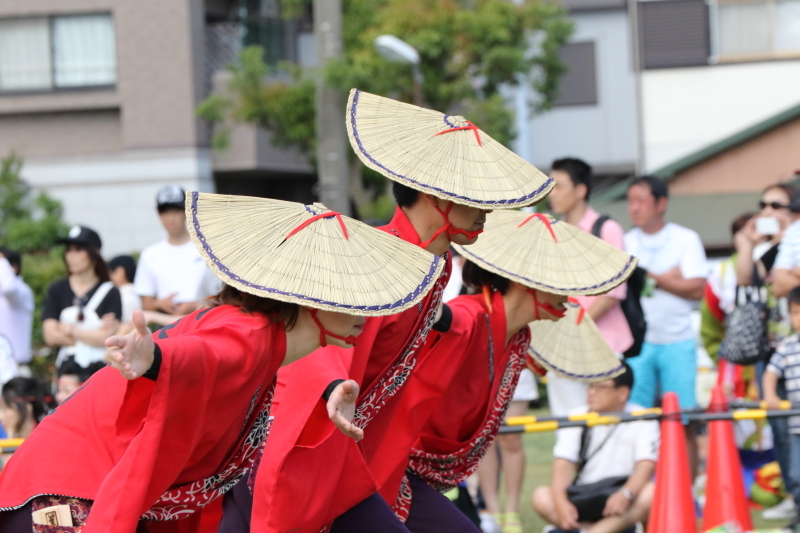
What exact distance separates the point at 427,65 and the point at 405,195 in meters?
11.8

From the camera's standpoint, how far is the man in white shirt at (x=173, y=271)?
6.57m

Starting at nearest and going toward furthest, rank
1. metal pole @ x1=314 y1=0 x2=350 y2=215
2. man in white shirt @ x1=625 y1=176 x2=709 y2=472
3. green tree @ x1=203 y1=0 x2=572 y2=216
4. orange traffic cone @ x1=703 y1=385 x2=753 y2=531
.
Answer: orange traffic cone @ x1=703 y1=385 x2=753 y2=531 → man in white shirt @ x1=625 y1=176 x2=709 y2=472 → metal pole @ x1=314 y1=0 x2=350 y2=215 → green tree @ x1=203 y1=0 x2=572 y2=216

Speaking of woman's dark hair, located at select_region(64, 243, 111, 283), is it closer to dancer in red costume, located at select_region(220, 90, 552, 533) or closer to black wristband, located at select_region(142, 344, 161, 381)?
dancer in red costume, located at select_region(220, 90, 552, 533)

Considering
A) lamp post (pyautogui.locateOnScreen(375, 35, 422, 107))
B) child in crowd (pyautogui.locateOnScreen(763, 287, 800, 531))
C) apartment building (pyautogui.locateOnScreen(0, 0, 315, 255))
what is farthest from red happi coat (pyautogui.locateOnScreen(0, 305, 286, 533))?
apartment building (pyautogui.locateOnScreen(0, 0, 315, 255))

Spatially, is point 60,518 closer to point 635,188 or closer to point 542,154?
point 635,188

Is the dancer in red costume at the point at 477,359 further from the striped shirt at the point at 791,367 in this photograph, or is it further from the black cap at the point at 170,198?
the black cap at the point at 170,198

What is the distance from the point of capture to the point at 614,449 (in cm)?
539

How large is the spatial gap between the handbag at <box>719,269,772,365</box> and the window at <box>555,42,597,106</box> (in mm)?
15718

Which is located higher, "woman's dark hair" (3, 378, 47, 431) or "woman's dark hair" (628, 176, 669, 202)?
"woman's dark hair" (628, 176, 669, 202)

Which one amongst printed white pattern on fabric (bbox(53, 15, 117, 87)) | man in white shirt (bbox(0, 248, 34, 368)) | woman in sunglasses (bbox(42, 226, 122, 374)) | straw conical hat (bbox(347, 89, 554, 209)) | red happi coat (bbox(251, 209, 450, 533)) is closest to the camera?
red happi coat (bbox(251, 209, 450, 533))

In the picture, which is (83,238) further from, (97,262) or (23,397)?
→ (23,397)

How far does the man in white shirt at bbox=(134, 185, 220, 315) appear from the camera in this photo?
6.57m

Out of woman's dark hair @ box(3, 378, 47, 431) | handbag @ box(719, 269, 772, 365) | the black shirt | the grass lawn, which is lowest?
the grass lawn

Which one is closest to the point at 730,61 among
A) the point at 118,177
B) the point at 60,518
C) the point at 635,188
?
the point at 118,177
